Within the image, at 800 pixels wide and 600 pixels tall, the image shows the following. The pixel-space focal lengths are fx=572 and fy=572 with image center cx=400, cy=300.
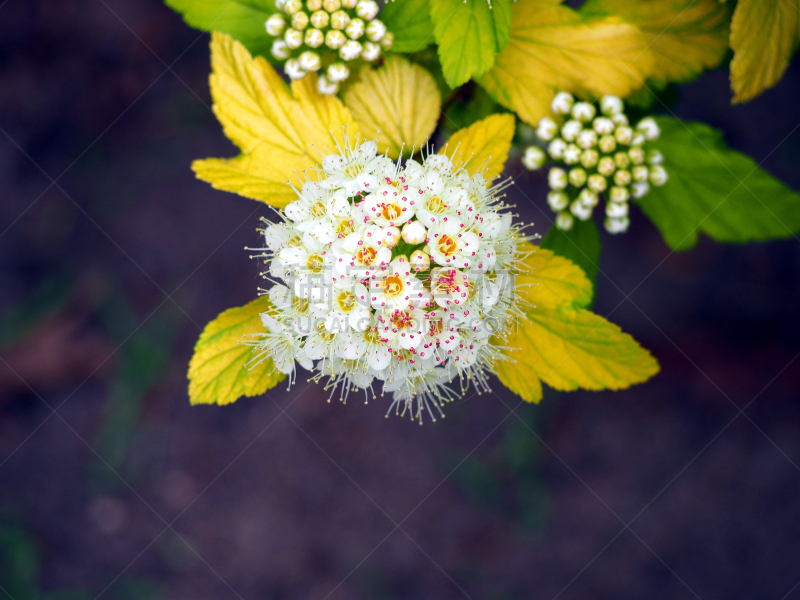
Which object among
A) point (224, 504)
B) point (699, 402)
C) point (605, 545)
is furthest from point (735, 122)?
point (224, 504)

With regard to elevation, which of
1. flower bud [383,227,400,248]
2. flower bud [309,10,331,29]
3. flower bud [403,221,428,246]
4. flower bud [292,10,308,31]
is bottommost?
flower bud [403,221,428,246]

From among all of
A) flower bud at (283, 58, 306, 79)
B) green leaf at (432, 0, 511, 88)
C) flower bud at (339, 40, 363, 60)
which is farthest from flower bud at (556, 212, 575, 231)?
flower bud at (283, 58, 306, 79)

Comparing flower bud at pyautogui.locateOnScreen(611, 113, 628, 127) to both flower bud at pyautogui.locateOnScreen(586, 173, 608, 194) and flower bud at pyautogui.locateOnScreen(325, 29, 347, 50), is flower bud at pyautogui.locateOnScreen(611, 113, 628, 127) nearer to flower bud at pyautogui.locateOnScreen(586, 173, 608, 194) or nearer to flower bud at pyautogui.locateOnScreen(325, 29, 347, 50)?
flower bud at pyautogui.locateOnScreen(586, 173, 608, 194)

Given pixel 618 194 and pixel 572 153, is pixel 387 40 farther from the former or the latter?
pixel 618 194

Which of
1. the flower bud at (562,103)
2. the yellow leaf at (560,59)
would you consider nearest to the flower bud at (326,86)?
the yellow leaf at (560,59)

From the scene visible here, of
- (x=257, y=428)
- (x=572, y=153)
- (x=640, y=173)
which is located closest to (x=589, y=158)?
(x=572, y=153)

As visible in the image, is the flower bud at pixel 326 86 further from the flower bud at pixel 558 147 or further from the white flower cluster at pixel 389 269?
the flower bud at pixel 558 147
